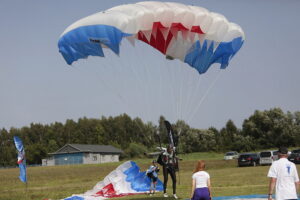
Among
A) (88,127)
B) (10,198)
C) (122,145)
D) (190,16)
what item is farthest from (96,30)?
(88,127)

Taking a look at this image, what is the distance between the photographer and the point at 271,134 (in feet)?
218

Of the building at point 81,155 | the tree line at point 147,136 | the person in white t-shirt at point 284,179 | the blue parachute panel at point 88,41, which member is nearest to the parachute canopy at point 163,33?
the blue parachute panel at point 88,41

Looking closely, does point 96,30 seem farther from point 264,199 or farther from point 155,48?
point 264,199

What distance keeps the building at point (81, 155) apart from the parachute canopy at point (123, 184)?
69.9m

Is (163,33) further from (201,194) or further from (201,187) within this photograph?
(201,194)

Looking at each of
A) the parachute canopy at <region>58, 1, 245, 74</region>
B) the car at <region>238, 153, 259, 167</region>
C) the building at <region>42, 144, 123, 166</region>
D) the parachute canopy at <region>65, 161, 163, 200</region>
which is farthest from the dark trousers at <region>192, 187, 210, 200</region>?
the building at <region>42, 144, 123, 166</region>

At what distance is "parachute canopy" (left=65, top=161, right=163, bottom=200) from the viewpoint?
15219 mm

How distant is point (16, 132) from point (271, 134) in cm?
7288

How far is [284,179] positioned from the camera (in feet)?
23.4

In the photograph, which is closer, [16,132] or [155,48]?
[155,48]

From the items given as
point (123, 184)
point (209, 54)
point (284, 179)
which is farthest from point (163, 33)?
point (284, 179)

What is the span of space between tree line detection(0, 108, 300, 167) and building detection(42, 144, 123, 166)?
4103 mm

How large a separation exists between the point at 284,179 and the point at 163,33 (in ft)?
20.3

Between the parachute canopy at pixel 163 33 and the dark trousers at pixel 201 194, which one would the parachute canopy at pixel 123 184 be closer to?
the parachute canopy at pixel 163 33
